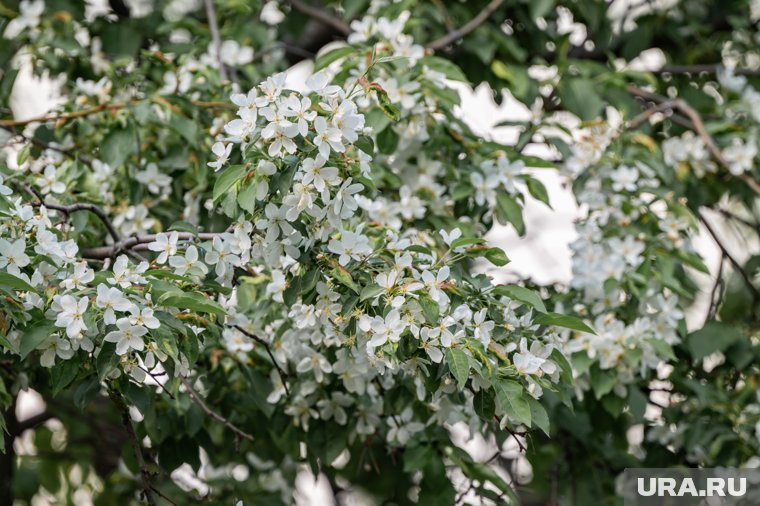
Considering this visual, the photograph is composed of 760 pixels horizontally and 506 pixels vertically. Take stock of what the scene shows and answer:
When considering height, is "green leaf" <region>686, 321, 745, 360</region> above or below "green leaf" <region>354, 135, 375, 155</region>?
below

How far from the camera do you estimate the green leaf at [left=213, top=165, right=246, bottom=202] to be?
1749 millimetres

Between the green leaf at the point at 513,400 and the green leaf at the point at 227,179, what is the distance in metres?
0.51

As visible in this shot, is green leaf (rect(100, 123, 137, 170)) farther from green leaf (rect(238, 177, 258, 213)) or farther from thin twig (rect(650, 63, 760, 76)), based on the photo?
thin twig (rect(650, 63, 760, 76))

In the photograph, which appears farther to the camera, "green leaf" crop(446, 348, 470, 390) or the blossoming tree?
the blossoming tree

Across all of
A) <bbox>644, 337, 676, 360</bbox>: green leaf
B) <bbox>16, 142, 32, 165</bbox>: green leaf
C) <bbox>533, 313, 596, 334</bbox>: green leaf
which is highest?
<bbox>16, 142, 32, 165</bbox>: green leaf

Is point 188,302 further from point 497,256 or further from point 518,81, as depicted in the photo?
point 518,81

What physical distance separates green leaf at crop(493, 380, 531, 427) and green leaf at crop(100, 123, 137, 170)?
110cm

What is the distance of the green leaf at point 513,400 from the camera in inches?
65.0

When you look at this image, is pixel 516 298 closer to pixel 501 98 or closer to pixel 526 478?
Answer: pixel 501 98

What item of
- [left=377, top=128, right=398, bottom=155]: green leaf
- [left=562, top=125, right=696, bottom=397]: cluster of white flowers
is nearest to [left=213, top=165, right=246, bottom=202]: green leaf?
[left=377, top=128, right=398, bottom=155]: green leaf

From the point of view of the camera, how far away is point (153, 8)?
334 cm

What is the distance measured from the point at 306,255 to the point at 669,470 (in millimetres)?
1303

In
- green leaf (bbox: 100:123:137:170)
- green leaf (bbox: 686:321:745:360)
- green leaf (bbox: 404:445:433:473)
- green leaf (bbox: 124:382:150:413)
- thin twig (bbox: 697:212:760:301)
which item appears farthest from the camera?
thin twig (bbox: 697:212:760:301)

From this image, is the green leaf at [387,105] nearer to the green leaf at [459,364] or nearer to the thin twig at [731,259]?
Result: the green leaf at [459,364]
